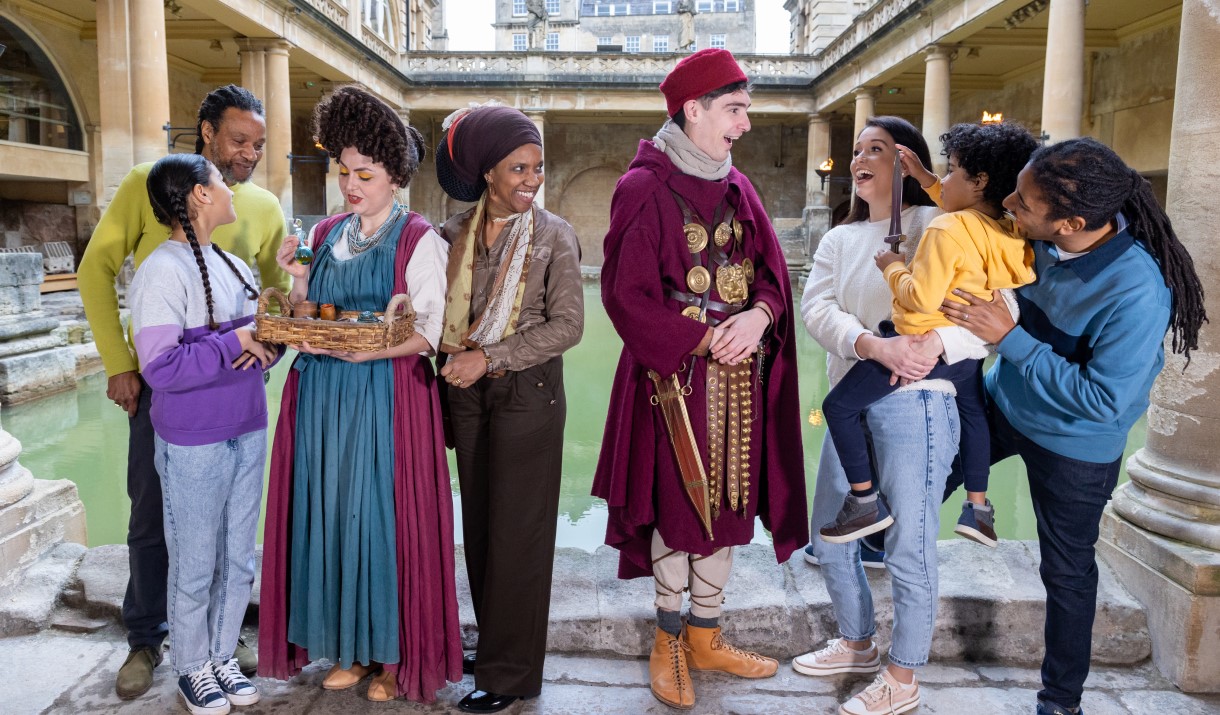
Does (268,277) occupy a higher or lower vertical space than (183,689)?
higher

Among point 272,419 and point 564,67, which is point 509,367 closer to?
point 272,419

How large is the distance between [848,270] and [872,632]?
1.11 meters

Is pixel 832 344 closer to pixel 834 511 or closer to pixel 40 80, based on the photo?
pixel 834 511

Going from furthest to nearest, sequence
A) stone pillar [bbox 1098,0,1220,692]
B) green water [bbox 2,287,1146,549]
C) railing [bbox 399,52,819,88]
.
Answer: railing [bbox 399,52,819,88]
green water [bbox 2,287,1146,549]
stone pillar [bbox 1098,0,1220,692]

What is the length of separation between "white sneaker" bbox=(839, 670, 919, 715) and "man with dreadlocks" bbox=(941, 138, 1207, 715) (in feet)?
1.10

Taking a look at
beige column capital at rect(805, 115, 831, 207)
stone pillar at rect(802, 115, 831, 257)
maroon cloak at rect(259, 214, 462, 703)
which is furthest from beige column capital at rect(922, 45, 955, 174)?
maroon cloak at rect(259, 214, 462, 703)

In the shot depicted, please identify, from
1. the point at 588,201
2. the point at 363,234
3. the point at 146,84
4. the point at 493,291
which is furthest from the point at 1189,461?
the point at 588,201

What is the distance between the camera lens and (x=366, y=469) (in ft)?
7.40

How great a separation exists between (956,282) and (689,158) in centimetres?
78

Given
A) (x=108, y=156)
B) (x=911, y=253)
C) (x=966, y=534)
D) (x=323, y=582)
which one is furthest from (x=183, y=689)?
(x=108, y=156)

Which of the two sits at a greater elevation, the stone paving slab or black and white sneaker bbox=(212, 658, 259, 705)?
black and white sneaker bbox=(212, 658, 259, 705)

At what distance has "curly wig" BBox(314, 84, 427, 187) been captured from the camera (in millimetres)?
2250

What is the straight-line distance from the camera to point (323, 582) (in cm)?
230

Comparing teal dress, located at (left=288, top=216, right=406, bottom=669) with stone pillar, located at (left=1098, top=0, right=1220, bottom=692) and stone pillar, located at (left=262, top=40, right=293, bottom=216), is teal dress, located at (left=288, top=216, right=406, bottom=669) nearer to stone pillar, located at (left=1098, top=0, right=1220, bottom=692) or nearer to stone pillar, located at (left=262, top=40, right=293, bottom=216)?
stone pillar, located at (left=1098, top=0, right=1220, bottom=692)
